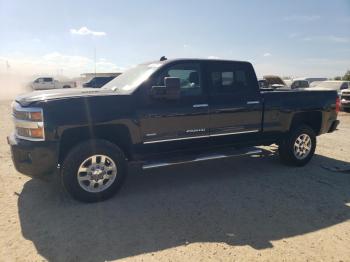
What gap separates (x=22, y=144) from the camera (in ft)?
13.4

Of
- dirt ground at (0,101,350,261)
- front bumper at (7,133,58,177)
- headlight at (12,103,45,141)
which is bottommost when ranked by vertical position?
dirt ground at (0,101,350,261)

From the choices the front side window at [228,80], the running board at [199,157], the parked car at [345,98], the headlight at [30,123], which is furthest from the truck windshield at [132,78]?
the parked car at [345,98]

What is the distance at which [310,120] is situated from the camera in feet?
21.1

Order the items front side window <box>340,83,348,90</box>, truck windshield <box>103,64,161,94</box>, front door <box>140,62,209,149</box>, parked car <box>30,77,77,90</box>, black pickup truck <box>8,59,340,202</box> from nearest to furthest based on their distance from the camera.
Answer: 1. black pickup truck <box>8,59,340,202</box>
2. front door <box>140,62,209,149</box>
3. truck windshield <box>103,64,161,94</box>
4. front side window <box>340,83,348,90</box>
5. parked car <box>30,77,77,90</box>

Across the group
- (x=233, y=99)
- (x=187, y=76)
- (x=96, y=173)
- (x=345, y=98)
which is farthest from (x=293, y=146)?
(x=345, y=98)

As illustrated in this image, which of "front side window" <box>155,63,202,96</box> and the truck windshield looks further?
"front side window" <box>155,63,202,96</box>

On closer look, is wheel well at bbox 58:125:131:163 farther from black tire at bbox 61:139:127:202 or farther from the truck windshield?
the truck windshield

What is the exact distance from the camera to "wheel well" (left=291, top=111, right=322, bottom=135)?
6.15 meters

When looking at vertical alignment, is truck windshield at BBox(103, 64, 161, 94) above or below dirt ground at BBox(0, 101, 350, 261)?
above

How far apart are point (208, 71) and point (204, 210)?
2.26 meters

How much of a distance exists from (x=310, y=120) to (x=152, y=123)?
360 cm

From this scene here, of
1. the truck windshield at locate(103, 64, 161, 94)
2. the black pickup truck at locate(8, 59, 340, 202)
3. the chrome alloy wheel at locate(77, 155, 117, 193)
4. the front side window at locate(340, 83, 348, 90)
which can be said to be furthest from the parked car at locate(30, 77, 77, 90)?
the chrome alloy wheel at locate(77, 155, 117, 193)

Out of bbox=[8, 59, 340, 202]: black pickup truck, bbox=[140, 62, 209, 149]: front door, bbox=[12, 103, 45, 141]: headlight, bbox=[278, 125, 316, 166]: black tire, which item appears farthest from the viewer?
bbox=[278, 125, 316, 166]: black tire

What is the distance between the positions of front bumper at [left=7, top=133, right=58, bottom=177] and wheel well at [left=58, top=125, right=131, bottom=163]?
0.83 feet
